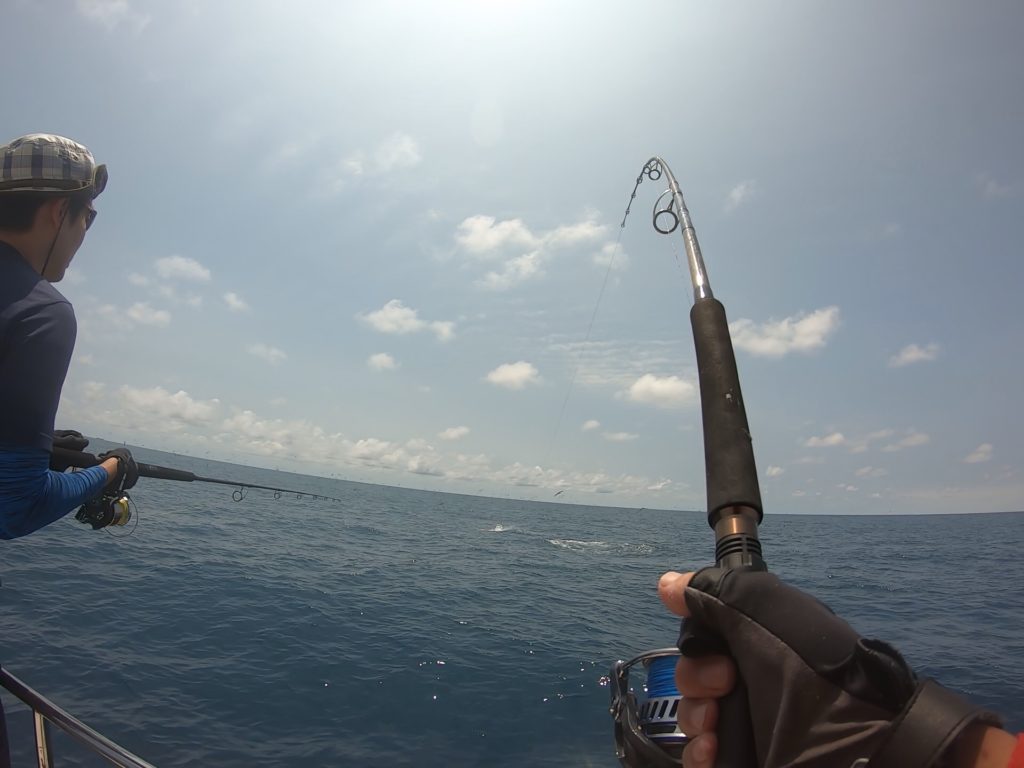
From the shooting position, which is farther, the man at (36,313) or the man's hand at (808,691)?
the man at (36,313)

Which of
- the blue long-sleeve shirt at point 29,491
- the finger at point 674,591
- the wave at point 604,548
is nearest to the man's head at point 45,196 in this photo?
the blue long-sleeve shirt at point 29,491

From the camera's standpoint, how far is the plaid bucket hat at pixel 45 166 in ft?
7.27

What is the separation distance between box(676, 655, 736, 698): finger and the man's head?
3.07 m

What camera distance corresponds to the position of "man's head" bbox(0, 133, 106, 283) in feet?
7.23

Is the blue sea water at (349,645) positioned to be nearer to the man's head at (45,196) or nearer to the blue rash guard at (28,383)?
the blue rash guard at (28,383)

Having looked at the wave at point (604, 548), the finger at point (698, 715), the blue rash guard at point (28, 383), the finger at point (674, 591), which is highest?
the blue rash guard at point (28, 383)

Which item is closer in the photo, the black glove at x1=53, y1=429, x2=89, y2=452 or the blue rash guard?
the blue rash guard

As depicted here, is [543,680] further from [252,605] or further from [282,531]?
[282,531]

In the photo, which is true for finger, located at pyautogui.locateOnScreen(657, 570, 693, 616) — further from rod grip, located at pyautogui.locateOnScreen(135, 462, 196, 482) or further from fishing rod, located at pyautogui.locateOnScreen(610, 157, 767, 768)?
rod grip, located at pyautogui.locateOnScreen(135, 462, 196, 482)

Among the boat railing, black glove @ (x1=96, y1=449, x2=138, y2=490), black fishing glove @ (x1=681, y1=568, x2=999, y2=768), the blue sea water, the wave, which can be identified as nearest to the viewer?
black fishing glove @ (x1=681, y1=568, x2=999, y2=768)

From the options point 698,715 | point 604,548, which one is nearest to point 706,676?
point 698,715

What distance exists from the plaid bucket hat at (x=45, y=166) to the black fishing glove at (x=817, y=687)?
311 centimetres

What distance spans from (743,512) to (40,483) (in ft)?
8.97

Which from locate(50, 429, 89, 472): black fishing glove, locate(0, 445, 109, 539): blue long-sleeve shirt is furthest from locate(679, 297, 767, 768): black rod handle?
locate(50, 429, 89, 472): black fishing glove
